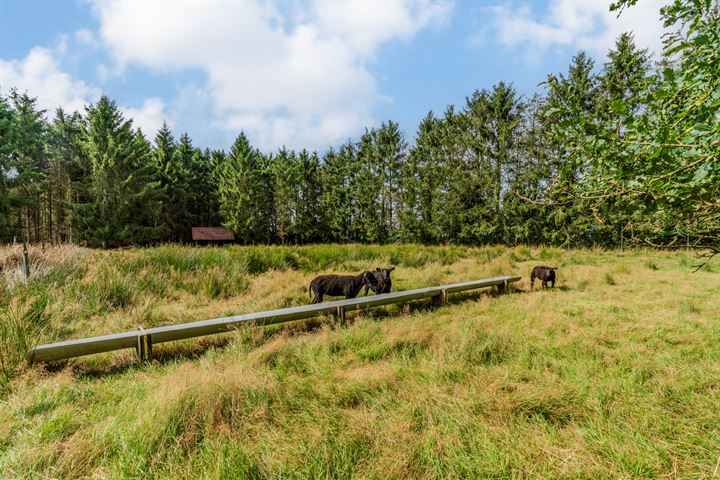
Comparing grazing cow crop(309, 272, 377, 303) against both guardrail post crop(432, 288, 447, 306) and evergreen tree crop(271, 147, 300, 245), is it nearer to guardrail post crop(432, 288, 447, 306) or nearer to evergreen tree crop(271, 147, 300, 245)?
guardrail post crop(432, 288, 447, 306)

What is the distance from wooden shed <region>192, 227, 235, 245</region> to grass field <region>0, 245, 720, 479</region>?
27196mm

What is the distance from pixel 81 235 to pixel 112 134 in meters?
8.01

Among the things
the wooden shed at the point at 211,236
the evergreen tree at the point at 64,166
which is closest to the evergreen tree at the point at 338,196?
the wooden shed at the point at 211,236

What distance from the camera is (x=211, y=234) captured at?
105 ft

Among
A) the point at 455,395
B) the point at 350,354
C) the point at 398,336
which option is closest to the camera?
the point at 455,395

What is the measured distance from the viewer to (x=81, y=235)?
74.3 feet

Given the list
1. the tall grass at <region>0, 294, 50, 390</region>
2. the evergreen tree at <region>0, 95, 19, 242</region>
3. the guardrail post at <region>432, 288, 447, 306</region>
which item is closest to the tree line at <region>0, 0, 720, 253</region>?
the evergreen tree at <region>0, 95, 19, 242</region>

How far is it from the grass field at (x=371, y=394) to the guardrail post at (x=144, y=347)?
0.16 metres

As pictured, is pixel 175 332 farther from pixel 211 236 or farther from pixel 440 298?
pixel 211 236

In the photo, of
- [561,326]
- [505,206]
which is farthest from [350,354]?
[505,206]

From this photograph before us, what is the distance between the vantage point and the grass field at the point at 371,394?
1934mm

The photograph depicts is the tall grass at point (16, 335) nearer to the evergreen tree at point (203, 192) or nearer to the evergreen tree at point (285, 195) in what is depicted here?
the evergreen tree at point (285, 195)

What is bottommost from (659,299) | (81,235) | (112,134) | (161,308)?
(659,299)

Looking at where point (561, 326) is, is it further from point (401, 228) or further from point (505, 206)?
point (401, 228)
